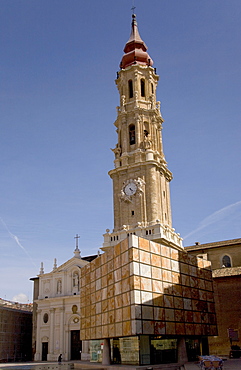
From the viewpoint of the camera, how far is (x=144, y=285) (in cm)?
2992

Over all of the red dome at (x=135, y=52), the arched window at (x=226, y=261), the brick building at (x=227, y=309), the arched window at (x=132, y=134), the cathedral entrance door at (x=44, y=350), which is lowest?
the cathedral entrance door at (x=44, y=350)

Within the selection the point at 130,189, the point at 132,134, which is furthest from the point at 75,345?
the point at 132,134

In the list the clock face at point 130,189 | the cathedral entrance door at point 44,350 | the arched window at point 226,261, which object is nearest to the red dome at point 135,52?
the clock face at point 130,189

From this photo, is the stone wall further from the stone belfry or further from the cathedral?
the stone belfry

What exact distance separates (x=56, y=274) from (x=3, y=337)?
472 inches

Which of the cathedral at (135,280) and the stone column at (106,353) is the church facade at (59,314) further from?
the stone column at (106,353)

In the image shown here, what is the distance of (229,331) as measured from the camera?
40312 millimetres

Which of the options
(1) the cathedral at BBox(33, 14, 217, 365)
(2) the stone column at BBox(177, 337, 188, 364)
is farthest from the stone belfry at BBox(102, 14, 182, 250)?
(2) the stone column at BBox(177, 337, 188, 364)

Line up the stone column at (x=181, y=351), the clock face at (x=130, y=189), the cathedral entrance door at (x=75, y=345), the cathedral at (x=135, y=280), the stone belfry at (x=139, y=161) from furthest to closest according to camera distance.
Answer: the cathedral entrance door at (x=75, y=345) → the clock face at (x=130, y=189) → the stone belfry at (x=139, y=161) → the stone column at (x=181, y=351) → the cathedral at (x=135, y=280)

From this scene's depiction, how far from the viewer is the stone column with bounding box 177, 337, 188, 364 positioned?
1259 inches

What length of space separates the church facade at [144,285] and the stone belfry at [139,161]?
0.13 m

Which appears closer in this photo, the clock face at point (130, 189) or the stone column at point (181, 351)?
the stone column at point (181, 351)

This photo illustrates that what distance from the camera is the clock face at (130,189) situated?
52013mm

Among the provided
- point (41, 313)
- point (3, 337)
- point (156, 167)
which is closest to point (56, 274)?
point (41, 313)
